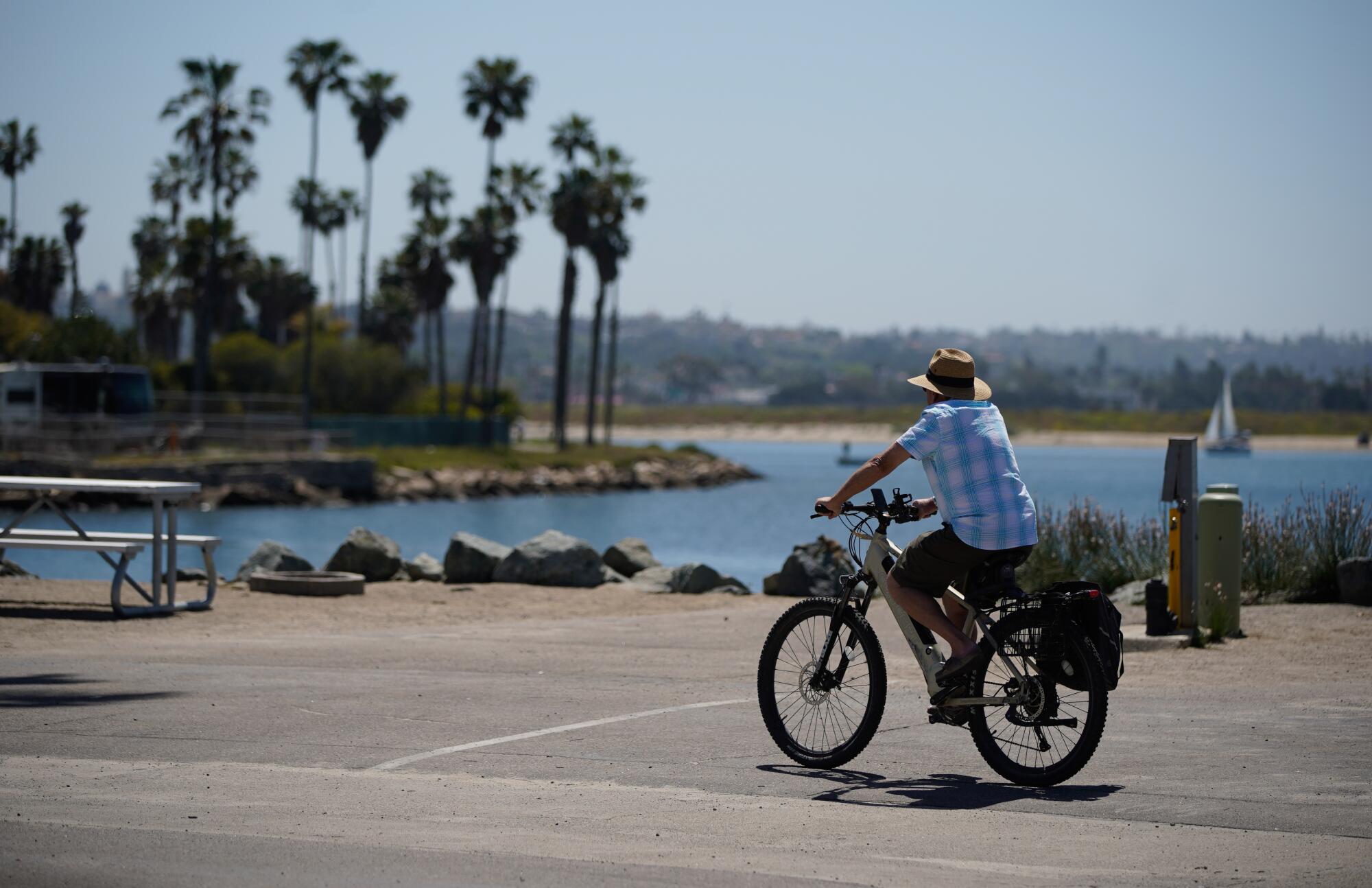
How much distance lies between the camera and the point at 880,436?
489ft

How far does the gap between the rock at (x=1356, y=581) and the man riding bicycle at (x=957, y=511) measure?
7993mm

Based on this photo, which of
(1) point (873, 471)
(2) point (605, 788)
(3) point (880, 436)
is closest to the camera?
(2) point (605, 788)

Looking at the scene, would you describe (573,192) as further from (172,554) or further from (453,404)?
(172,554)

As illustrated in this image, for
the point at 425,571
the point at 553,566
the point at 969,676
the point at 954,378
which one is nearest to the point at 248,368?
the point at 425,571

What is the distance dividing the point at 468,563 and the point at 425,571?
1195mm

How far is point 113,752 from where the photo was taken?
7086 mm

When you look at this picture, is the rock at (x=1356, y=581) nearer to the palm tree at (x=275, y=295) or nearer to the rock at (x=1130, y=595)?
the rock at (x=1130, y=595)

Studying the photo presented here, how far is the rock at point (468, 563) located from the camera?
17297 millimetres

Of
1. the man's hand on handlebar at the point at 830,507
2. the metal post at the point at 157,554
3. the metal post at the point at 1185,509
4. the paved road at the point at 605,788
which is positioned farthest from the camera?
the metal post at the point at 157,554

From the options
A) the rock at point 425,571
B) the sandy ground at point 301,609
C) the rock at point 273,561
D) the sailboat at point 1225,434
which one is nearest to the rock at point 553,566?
the sandy ground at point 301,609

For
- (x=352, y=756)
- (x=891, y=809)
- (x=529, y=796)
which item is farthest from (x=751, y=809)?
(x=352, y=756)

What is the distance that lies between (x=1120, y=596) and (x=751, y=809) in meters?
9.43

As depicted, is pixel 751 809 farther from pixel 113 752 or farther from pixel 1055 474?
pixel 1055 474

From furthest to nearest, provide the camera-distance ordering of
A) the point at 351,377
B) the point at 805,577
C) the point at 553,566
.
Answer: the point at 351,377 < the point at 553,566 < the point at 805,577
